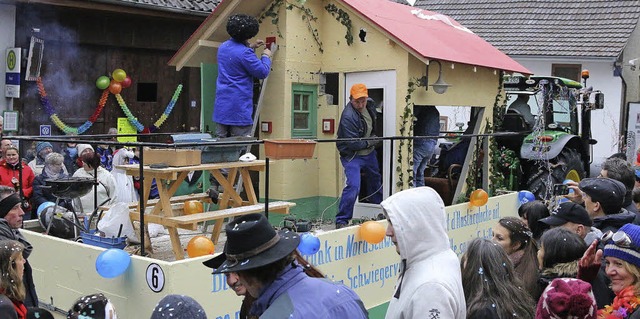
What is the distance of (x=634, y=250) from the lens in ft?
12.4

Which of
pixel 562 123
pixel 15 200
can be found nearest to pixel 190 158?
pixel 15 200

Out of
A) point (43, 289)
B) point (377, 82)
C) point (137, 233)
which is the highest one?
point (377, 82)

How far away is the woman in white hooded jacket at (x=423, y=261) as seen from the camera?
10.5 feet

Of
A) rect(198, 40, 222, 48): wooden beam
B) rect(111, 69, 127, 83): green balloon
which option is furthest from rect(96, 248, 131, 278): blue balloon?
rect(111, 69, 127, 83): green balloon

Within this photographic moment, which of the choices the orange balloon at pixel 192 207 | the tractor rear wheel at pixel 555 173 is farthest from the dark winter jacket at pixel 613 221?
the tractor rear wheel at pixel 555 173

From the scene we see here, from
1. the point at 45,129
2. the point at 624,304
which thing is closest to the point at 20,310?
the point at 624,304

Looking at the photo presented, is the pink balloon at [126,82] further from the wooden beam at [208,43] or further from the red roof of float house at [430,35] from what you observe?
the red roof of float house at [430,35]

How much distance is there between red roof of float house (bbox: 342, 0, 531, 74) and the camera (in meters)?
8.18

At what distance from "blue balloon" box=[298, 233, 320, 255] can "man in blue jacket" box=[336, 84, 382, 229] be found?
196 centimetres

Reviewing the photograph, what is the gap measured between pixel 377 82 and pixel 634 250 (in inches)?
194

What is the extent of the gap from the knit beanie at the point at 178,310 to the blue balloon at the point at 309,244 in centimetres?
282

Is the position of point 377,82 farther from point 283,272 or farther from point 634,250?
point 283,272

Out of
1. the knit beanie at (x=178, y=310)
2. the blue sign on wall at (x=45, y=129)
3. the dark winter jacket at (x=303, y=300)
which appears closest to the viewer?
the knit beanie at (x=178, y=310)

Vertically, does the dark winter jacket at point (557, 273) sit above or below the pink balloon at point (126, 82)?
below
